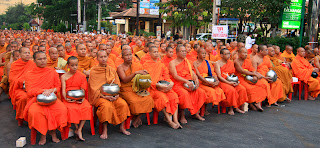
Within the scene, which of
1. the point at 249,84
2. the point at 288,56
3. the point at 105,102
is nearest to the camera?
the point at 105,102

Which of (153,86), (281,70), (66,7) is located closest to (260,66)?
(281,70)

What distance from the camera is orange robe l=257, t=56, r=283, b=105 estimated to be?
7334 millimetres

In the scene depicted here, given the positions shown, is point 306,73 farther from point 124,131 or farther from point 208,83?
point 124,131

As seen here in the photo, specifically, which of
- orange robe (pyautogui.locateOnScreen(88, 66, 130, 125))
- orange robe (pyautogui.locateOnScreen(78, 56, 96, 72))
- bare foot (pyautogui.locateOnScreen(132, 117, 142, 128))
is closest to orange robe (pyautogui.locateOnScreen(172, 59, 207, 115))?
bare foot (pyautogui.locateOnScreen(132, 117, 142, 128))

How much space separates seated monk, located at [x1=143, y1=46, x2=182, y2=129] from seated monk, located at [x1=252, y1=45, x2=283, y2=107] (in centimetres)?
254

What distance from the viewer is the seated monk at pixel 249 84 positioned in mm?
6879

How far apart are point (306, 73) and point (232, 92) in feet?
Answer: 9.59

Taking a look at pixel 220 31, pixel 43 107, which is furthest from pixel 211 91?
pixel 220 31

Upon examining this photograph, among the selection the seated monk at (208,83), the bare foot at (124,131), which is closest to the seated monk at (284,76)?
the seated monk at (208,83)

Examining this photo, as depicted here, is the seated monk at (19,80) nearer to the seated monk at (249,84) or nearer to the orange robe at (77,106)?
the orange robe at (77,106)

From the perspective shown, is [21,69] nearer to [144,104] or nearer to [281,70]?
[144,104]

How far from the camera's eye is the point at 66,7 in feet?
137

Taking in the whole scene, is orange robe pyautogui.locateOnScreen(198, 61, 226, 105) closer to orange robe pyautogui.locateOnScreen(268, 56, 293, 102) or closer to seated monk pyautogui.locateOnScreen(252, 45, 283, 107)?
seated monk pyautogui.locateOnScreen(252, 45, 283, 107)

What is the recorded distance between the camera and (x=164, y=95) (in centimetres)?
573
